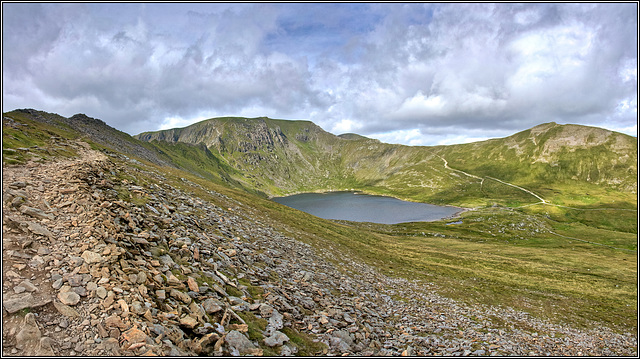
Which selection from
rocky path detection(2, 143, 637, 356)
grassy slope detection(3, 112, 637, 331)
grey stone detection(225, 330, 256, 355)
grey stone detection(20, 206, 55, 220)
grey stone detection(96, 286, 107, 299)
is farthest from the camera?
grassy slope detection(3, 112, 637, 331)

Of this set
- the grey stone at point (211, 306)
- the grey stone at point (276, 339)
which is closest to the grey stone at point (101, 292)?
the grey stone at point (211, 306)

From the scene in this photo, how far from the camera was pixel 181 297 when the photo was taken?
14.1m

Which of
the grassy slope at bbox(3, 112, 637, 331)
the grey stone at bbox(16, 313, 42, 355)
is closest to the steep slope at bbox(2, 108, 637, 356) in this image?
the grey stone at bbox(16, 313, 42, 355)

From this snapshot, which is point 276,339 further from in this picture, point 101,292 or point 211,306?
point 101,292

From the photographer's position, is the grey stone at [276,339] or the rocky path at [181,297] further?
the grey stone at [276,339]

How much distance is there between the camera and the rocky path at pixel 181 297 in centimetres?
1066

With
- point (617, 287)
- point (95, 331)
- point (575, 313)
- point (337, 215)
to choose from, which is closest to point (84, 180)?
point (95, 331)

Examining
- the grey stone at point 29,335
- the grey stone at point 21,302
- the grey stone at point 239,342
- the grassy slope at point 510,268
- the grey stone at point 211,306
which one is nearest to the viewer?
the grey stone at point 29,335

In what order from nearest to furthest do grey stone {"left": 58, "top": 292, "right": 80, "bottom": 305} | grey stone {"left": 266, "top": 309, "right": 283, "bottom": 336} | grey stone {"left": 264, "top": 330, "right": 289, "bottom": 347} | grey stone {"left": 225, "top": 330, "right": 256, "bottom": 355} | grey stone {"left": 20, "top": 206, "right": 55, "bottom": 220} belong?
grey stone {"left": 58, "top": 292, "right": 80, "bottom": 305}
grey stone {"left": 225, "top": 330, "right": 256, "bottom": 355}
grey stone {"left": 264, "top": 330, "right": 289, "bottom": 347}
grey stone {"left": 20, "top": 206, "right": 55, "bottom": 220}
grey stone {"left": 266, "top": 309, "right": 283, "bottom": 336}

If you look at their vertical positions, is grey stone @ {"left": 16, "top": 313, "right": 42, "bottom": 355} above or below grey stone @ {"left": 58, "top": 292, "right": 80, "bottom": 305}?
below

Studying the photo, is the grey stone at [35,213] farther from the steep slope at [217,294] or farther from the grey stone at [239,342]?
the grey stone at [239,342]

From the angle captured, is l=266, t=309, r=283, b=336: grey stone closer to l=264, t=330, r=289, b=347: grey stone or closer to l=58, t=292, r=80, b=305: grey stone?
l=264, t=330, r=289, b=347: grey stone

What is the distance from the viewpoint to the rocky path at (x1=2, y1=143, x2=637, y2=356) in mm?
10664

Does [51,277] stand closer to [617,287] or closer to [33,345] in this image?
[33,345]
